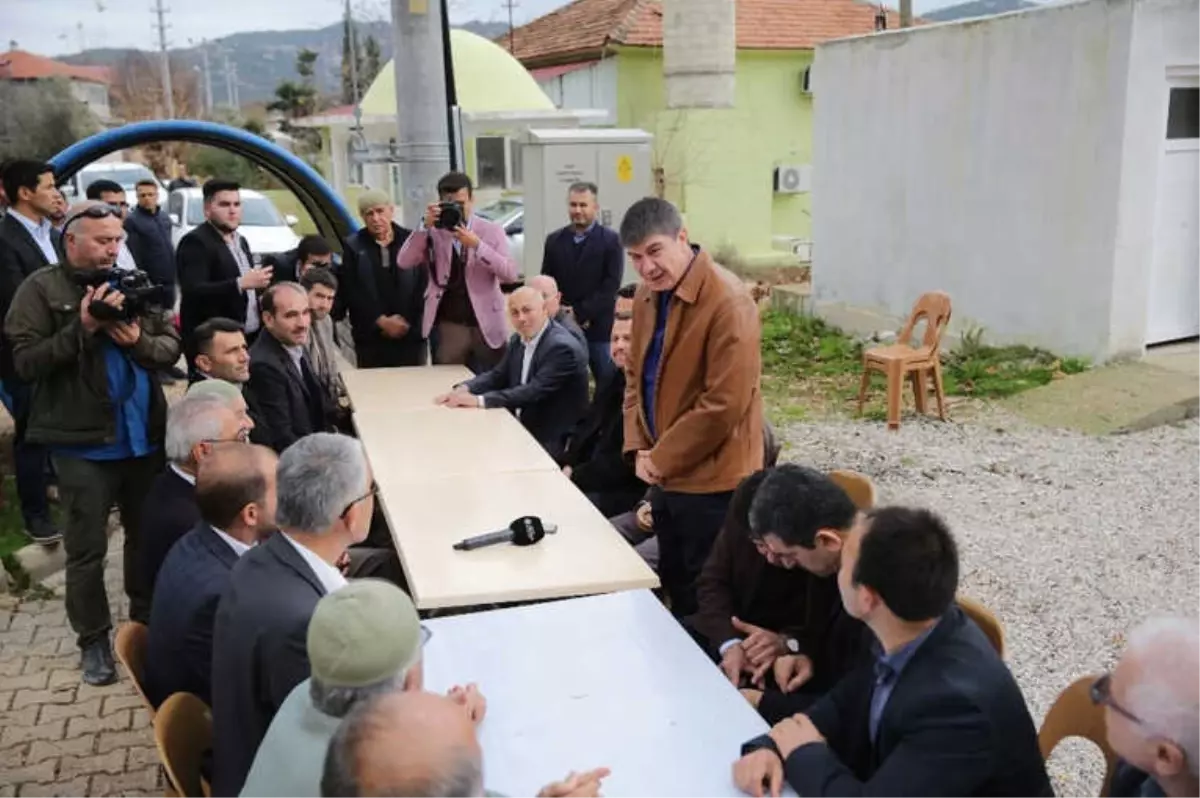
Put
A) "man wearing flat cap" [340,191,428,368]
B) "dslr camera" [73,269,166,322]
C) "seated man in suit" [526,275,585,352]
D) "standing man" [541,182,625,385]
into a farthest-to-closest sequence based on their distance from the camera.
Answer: "standing man" [541,182,625,385] → "man wearing flat cap" [340,191,428,368] → "seated man in suit" [526,275,585,352] → "dslr camera" [73,269,166,322]

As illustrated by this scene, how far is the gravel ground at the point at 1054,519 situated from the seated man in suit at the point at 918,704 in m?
1.58

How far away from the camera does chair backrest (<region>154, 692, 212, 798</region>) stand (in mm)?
2465

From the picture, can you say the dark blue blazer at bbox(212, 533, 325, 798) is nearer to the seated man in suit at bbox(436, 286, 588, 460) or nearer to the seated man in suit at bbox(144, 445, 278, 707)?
the seated man in suit at bbox(144, 445, 278, 707)

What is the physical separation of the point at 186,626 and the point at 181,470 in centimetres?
83

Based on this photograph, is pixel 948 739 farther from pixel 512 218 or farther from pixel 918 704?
pixel 512 218

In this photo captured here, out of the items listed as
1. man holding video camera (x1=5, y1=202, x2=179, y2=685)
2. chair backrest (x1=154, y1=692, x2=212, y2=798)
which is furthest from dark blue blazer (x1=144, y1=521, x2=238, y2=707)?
man holding video camera (x1=5, y1=202, x2=179, y2=685)

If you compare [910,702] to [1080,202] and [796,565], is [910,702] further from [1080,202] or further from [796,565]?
[1080,202]

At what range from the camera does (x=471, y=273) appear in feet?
20.8

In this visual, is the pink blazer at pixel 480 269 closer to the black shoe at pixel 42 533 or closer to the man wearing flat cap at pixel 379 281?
the man wearing flat cap at pixel 379 281

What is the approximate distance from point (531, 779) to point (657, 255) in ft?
6.45

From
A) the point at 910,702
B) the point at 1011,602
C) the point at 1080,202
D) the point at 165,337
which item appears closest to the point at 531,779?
the point at 910,702

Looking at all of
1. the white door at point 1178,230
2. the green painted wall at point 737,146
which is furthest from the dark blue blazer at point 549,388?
the green painted wall at point 737,146

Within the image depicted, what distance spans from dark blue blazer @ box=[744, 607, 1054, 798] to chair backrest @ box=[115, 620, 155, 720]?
1693 millimetres

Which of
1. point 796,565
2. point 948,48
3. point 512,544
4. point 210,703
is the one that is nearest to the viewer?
point 210,703
